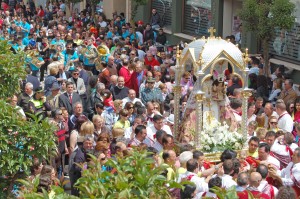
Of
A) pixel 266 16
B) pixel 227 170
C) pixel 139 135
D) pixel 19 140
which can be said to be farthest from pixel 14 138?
pixel 266 16

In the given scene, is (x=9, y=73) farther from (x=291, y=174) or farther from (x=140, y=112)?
(x=140, y=112)

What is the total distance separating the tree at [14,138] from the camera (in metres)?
9.73

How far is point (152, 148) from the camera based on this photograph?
13328 millimetres

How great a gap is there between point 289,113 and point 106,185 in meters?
9.88

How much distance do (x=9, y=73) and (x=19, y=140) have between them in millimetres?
831

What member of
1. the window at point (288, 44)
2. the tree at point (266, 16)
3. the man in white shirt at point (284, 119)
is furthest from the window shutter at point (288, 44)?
the man in white shirt at point (284, 119)

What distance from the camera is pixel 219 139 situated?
13.8 m

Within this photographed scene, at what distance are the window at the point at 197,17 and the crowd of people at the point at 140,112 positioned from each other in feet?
6.63

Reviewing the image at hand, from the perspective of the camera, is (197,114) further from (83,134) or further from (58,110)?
(58,110)

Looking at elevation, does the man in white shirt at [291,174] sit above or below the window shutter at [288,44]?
below

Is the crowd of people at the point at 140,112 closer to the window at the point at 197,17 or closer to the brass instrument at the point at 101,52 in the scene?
the brass instrument at the point at 101,52


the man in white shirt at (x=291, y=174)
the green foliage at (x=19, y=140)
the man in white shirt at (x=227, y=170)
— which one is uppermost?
the green foliage at (x=19, y=140)

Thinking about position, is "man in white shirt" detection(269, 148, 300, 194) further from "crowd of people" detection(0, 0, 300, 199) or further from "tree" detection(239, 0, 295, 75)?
"tree" detection(239, 0, 295, 75)

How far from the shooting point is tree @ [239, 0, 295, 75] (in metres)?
20.9
